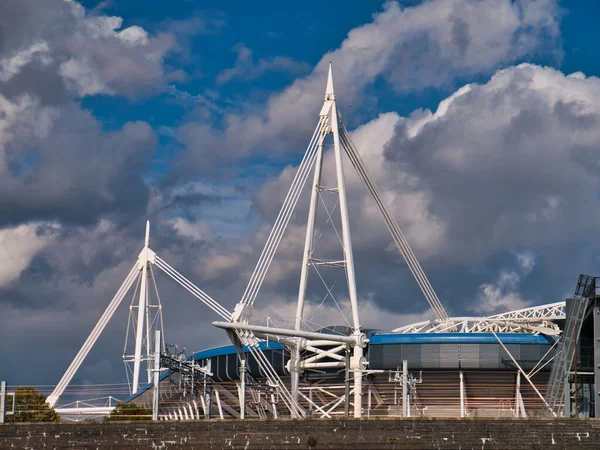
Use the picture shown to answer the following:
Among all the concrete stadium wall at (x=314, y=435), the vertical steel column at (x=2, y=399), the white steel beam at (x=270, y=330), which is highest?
the white steel beam at (x=270, y=330)

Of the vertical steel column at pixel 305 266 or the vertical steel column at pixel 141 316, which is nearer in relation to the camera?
the vertical steel column at pixel 305 266

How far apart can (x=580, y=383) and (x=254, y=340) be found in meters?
19.1

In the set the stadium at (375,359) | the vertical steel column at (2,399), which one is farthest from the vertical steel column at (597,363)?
the vertical steel column at (2,399)

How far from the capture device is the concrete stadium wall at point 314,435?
152 feet

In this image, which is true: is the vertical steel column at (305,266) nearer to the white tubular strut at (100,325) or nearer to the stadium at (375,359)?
the stadium at (375,359)

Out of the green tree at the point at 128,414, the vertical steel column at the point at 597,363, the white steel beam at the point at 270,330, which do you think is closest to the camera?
the green tree at the point at 128,414

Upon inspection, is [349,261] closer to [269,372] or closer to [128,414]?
[269,372]

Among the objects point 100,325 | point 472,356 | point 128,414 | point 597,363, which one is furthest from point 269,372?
point 100,325

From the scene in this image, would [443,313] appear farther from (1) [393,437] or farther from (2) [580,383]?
(1) [393,437]

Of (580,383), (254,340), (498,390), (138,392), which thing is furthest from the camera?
(138,392)

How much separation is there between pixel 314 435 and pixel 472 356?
25047mm

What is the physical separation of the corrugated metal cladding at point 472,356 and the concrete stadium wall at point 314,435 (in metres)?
22.9

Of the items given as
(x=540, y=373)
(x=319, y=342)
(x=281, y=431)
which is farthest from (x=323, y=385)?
(x=281, y=431)

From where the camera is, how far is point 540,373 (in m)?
70.7
